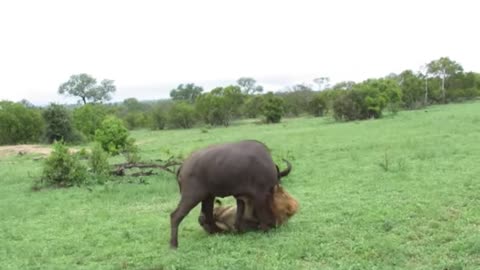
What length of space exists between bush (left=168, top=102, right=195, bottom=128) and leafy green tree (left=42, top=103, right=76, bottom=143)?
15205mm

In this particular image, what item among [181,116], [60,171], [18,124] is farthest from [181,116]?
[60,171]

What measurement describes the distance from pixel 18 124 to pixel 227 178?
1499 inches

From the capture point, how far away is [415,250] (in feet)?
Answer: 19.3

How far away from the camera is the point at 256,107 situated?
180 ft

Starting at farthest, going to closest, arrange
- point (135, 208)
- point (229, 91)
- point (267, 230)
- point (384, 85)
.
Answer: point (229, 91) → point (384, 85) → point (135, 208) → point (267, 230)

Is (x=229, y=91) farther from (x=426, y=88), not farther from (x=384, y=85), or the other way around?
(x=426, y=88)

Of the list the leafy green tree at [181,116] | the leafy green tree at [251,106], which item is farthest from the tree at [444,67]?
the leafy green tree at [181,116]

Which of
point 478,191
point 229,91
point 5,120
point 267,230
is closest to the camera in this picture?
point 267,230

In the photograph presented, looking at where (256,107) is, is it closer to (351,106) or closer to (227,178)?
(351,106)

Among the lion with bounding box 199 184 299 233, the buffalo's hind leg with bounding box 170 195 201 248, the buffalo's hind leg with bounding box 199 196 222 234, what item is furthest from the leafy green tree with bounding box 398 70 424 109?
the buffalo's hind leg with bounding box 170 195 201 248

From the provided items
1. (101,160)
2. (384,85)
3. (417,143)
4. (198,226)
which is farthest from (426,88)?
(198,226)

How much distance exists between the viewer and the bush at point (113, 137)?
1855 cm

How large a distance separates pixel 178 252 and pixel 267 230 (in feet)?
4.29

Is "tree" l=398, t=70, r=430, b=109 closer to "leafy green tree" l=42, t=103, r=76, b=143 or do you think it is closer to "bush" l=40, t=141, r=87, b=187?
"leafy green tree" l=42, t=103, r=76, b=143
